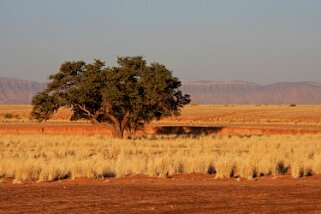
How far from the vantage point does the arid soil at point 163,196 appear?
14336 mm

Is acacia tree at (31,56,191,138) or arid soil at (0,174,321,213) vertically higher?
acacia tree at (31,56,191,138)

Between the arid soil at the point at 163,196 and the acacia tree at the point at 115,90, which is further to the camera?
the acacia tree at the point at 115,90

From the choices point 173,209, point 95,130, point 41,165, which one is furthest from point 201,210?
point 95,130

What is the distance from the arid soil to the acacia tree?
92.1ft

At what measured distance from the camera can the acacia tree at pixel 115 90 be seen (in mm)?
49094

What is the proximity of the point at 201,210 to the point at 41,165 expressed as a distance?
10505mm

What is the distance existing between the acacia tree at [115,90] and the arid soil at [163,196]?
92.1 feet

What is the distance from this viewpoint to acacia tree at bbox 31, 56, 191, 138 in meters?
49.1

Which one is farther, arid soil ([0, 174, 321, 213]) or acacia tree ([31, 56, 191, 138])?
acacia tree ([31, 56, 191, 138])

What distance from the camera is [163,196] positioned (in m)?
16.3

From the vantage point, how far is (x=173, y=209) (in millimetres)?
14195

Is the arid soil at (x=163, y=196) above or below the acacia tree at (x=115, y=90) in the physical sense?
below

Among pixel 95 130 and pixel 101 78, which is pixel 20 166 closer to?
pixel 101 78

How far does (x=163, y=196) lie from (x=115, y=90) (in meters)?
32.0
